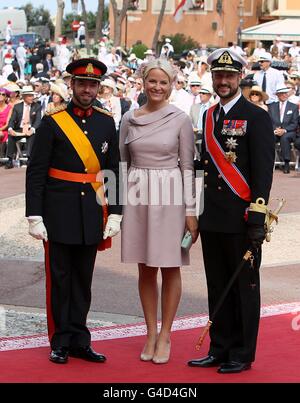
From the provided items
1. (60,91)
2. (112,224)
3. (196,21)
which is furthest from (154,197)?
(196,21)

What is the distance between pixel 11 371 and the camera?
22.3ft

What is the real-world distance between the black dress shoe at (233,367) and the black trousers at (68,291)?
896mm

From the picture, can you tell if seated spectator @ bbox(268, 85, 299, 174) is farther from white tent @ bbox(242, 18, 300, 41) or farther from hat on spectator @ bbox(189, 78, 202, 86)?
white tent @ bbox(242, 18, 300, 41)

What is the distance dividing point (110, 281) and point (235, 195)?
130 inches

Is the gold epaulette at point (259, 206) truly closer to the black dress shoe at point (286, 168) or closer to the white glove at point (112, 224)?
the white glove at point (112, 224)

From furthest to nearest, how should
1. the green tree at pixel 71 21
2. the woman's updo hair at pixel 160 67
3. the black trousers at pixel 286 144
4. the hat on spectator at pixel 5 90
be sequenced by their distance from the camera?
the green tree at pixel 71 21
the hat on spectator at pixel 5 90
the black trousers at pixel 286 144
the woman's updo hair at pixel 160 67

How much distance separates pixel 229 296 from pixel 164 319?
48 cm

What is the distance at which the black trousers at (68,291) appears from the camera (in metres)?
7.09

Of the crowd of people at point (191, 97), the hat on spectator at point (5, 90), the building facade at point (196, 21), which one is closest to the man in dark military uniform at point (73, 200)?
the crowd of people at point (191, 97)

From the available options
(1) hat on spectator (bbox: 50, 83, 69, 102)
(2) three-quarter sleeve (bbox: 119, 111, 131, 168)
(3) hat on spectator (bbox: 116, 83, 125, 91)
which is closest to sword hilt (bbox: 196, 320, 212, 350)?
(2) three-quarter sleeve (bbox: 119, 111, 131, 168)

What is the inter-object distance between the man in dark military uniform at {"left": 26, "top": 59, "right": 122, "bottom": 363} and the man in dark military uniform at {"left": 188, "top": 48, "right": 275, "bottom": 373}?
25.1 inches
